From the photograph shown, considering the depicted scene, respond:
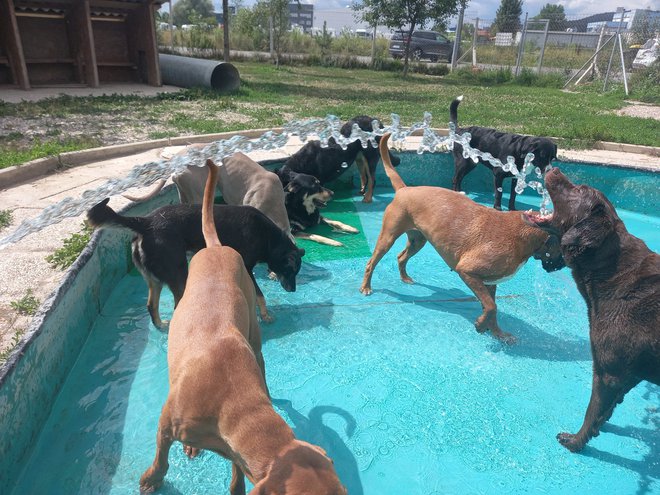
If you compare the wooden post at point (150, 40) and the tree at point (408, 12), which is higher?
the tree at point (408, 12)

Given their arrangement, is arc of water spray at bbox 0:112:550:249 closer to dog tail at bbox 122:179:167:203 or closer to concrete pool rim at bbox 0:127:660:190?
dog tail at bbox 122:179:167:203

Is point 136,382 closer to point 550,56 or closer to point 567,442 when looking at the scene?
point 567,442

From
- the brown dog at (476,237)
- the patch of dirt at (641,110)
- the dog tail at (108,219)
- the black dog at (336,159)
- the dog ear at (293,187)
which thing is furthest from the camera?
the patch of dirt at (641,110)

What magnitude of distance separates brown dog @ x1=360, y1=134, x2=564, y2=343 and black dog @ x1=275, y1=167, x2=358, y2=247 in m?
2.08

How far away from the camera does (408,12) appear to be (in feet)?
101

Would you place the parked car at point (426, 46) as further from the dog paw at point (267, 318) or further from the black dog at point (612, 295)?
the black dog at point (612, 295)

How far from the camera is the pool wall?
3438 millimetres

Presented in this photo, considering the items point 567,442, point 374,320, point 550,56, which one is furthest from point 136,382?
point 550,56

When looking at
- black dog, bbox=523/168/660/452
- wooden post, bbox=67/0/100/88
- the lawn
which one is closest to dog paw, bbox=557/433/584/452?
black dog, bbox=523/168/660/452

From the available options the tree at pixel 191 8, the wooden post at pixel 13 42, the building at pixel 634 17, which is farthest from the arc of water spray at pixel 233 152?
the tree at pixel 191 8

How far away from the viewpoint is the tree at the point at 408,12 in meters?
30.4

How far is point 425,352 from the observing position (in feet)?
17.8

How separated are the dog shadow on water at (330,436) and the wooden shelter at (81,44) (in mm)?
16559

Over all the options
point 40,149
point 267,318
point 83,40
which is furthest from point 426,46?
point 267,318
